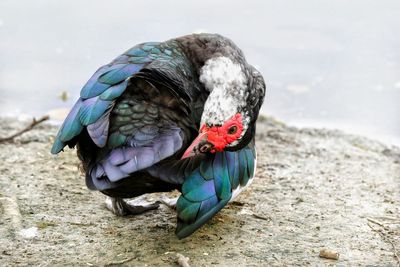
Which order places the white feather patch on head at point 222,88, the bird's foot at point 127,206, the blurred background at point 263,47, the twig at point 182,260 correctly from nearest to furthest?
the twig at point 182,260
the white feather patch on head at point 222,88
the bird's foot at point 127,206
the blurred background at point 263,47

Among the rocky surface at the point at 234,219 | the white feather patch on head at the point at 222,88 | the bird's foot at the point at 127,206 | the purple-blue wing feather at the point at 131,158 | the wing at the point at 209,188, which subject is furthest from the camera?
the bird's foot at the point at 127,206

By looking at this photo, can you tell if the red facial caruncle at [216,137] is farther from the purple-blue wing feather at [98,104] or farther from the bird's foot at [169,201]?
the bird's foot at [169,201]

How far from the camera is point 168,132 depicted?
141 inches

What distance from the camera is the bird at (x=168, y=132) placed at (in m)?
3.54

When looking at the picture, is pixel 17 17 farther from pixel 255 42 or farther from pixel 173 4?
pixel 255 42

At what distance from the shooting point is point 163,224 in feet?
13.7

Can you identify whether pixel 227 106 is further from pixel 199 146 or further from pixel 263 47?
pixel 263 47

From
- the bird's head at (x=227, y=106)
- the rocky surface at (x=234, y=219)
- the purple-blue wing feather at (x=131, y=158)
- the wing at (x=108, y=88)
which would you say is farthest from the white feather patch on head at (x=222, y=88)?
the rocky surface at (x=234, y=219)

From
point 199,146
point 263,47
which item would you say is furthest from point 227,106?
point 263,47

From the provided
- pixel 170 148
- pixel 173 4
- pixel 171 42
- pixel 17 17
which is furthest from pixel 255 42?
pixel 170 148

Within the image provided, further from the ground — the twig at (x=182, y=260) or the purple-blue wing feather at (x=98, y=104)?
the purple-blue wing feather at (x=98, y=104)

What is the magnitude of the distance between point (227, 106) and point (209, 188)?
470 mm

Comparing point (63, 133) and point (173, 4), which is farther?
point (173, 4)

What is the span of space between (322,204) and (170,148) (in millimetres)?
1474
